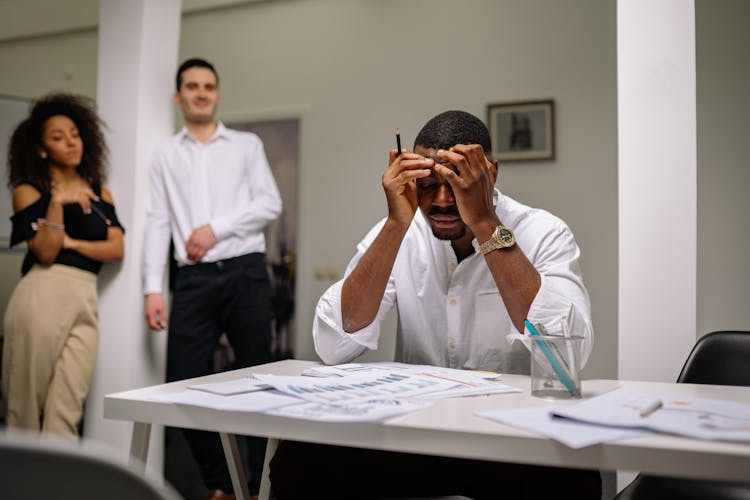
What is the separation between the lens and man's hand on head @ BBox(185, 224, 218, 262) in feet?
9.69

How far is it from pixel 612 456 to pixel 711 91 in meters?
3.67

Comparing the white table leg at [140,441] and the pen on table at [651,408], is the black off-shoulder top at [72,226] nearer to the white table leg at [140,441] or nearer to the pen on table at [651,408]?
the white table leg at [140,441]

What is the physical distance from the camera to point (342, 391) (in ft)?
3.81

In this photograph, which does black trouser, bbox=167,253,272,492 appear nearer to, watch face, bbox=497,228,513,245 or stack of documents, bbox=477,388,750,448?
watch face, bbox=497,228,513,245

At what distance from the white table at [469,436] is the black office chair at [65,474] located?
19.6 inches

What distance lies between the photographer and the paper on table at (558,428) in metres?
0.85

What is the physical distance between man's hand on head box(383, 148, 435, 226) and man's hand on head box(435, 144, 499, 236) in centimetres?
7

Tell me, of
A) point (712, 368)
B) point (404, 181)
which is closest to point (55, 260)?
point (404, 181)

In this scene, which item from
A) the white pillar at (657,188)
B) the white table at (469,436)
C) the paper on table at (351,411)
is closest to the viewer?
the white table at (469,436)

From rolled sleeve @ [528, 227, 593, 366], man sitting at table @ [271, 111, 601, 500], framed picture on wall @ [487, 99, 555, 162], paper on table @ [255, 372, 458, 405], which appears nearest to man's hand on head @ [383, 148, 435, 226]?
man sitting at table @ [271, 111, 601, 500]

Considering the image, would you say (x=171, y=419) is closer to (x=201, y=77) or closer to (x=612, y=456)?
(x=612, y=456)

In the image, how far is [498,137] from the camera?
4543 mm

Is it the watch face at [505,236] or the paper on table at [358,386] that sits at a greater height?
the watch face at [505,236]

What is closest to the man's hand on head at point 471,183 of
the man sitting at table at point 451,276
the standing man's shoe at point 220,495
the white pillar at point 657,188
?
the man sitting at table at point 451,276
